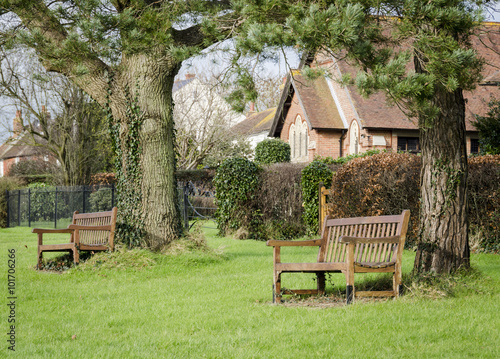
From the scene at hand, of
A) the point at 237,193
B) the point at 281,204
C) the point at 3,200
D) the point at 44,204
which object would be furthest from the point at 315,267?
the point at 3,200

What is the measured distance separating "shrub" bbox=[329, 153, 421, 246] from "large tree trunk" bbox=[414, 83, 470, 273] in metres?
4.36

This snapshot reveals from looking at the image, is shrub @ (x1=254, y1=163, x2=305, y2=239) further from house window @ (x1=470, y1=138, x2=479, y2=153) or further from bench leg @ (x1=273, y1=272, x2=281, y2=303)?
A: house window @ (x1=470, y1=138, x2=479, y2=153)

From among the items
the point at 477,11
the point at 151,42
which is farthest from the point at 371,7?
the point at 151,42

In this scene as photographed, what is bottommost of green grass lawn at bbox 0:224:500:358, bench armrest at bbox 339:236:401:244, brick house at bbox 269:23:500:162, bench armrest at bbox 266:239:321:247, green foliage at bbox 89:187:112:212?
green grass lawn at bbox 0:224:500:358

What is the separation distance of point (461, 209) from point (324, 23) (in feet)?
11.0

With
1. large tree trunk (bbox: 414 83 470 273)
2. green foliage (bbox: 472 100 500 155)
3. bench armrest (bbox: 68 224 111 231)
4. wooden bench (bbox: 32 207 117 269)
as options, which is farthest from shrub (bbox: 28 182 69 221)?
large tree trunk (bbox: 414 83 470 273)

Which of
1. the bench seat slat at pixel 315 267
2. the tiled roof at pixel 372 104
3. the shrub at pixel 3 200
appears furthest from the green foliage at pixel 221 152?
the bench seat slat at pixel 315 267

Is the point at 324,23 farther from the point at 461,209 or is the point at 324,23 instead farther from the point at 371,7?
the point at 461,209

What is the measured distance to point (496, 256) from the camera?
1075 centimetres

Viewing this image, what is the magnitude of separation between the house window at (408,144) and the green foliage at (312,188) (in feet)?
36.3

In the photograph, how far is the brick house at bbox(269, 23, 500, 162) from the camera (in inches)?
978

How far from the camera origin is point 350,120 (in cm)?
2688

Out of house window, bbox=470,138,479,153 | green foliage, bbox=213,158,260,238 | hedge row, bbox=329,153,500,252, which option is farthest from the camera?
house window, bbox=470,138,479,153

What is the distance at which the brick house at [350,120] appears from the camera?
81.5 ft
